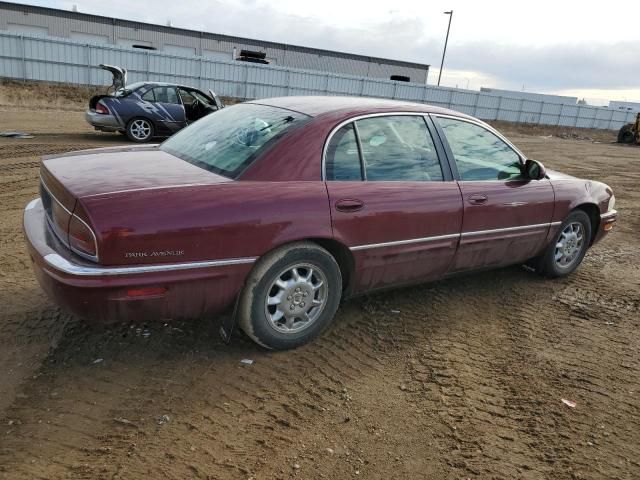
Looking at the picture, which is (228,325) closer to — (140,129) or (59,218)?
(59,218)

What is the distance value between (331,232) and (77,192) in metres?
1.45

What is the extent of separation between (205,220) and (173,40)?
4128 cm

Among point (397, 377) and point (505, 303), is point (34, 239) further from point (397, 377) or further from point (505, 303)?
point (505, 303)

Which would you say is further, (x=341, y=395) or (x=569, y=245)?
(x=569, y=245)

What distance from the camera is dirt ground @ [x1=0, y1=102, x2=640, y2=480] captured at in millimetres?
2367

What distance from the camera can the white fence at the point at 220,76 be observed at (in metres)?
21.3

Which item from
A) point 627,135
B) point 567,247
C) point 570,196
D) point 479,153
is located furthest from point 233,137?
point 627,135

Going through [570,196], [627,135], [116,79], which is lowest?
[570,196]

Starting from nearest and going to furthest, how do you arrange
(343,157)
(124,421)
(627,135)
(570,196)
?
(124,421)
(343,157)
(570,196)
(627,135)

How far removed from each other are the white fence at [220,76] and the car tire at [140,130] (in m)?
12.5

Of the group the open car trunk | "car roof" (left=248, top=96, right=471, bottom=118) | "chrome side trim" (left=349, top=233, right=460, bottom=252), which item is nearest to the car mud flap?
"chrome side trim" (left=349, top=233, right=460, bottom=252)

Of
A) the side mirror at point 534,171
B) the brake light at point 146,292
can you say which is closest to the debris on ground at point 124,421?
the brake light at point 146,292

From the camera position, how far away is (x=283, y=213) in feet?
9.65

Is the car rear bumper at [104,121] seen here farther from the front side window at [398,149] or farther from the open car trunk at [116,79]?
the front side window at [398,149]
